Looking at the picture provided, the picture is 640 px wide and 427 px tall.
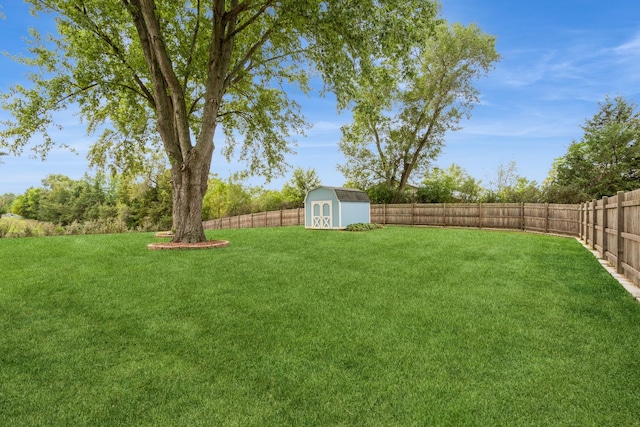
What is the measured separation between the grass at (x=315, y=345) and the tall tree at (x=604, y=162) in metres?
19.9

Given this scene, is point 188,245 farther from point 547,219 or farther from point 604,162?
point 604,162

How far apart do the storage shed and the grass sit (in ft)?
33.9

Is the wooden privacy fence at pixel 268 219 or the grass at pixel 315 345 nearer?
the grass at pixel 315 345

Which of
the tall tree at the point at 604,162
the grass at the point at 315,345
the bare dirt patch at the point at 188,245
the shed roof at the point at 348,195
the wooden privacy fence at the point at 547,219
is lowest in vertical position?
the grass at the point at 315,345

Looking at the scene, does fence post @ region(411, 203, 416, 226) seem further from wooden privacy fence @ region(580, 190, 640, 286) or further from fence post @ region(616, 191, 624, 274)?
fence post @ region(616, 191, 624, 274)

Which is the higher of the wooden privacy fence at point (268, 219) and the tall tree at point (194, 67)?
the tall tree at point (194, 67)

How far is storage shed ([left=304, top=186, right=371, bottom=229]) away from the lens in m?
18.0

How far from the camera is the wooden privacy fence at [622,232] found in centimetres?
607

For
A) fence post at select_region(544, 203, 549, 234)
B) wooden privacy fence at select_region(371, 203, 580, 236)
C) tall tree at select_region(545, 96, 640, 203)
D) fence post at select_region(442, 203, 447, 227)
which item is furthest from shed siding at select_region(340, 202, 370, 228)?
tall tree at select_region(545, 96, 640, 203)

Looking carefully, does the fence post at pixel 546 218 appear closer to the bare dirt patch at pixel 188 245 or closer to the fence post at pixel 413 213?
the fence post at pixel 413 213

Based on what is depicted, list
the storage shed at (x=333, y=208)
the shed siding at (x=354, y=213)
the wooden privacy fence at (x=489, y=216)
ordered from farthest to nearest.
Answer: the shed siding at (x=354, y=213) → the storage shed at (x=333, y=208) → the wooden privacy fence at (x=489, y=216)

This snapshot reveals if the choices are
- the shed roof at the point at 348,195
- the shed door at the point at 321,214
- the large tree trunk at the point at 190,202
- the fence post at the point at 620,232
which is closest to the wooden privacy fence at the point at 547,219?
the fence post at the point at 620,232

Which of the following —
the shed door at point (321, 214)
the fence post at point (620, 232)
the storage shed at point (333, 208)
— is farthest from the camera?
the shed door at point (321, 214)

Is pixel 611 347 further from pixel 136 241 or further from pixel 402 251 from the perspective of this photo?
pixel 136 241
